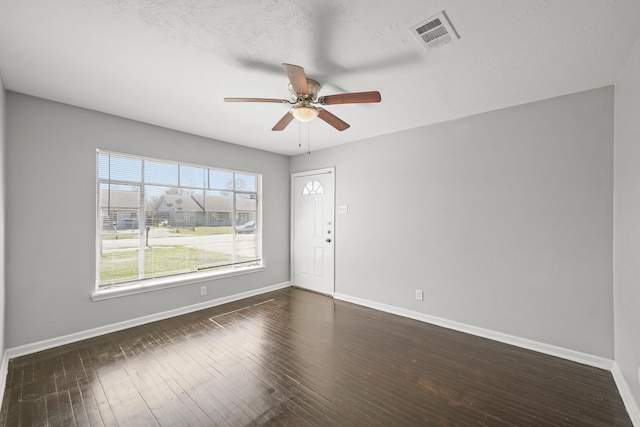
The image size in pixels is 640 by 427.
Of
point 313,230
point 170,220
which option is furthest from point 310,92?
point 313,230

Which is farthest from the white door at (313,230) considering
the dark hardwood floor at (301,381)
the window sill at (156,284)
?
the dark hardwood floor at (301,381)

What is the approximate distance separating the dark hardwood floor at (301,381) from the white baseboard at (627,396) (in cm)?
4

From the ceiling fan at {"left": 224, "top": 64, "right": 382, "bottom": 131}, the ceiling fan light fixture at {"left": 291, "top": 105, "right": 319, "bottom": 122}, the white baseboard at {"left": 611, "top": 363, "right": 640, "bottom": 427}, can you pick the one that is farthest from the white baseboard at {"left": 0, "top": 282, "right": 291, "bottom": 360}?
the white baseboard at {"left": 611, "top": 363, "right": 640, "bottom": 427}

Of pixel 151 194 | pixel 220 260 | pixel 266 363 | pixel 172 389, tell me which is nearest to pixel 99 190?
pixel 151 194

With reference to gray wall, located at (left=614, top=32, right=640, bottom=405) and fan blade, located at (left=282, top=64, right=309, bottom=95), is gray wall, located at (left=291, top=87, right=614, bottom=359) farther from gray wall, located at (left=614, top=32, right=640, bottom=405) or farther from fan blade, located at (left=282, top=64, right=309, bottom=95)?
fan blade, located at (left=282, top=64, right=309, bottom=95)

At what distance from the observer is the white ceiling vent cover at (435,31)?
69.3 inches

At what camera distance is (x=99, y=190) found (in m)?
3.34

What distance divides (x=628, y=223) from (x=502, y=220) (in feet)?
3.45

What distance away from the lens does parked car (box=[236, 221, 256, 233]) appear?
4855mm

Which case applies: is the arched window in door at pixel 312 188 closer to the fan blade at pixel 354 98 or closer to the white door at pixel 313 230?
the white door at pixel 313 230

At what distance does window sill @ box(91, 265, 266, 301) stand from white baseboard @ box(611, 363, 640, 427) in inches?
174

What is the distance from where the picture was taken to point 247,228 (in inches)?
196

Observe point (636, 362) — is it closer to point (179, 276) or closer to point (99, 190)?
point (179, 276)

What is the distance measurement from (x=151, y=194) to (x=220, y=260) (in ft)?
4.70
